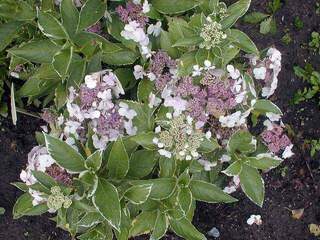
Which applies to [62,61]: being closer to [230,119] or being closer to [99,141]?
[99,141]

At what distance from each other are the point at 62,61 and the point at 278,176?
4.29 ft

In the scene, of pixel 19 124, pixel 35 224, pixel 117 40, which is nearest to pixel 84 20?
pixel 117 40

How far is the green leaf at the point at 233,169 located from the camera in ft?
5.56

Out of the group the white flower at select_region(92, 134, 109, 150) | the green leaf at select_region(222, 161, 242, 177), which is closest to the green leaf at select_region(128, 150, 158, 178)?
the white flower at select_region(92, 134, 109, 150)

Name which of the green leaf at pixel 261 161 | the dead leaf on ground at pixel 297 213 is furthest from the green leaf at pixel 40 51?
the dead leaf on ground at pixel 297 213

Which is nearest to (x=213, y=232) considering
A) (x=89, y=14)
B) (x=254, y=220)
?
(x=254, y=220)

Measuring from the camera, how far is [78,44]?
1764mm

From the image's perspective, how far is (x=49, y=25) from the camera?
66.1 inches

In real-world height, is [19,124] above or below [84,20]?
below

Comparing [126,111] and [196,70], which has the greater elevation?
[196,70]

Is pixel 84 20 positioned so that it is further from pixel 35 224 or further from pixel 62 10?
pixel 35 224

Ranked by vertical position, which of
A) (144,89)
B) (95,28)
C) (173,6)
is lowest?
(144,89)

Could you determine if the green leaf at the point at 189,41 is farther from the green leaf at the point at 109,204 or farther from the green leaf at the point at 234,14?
the green leaf at the point at 109,204

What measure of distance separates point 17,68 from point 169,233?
0.97m
